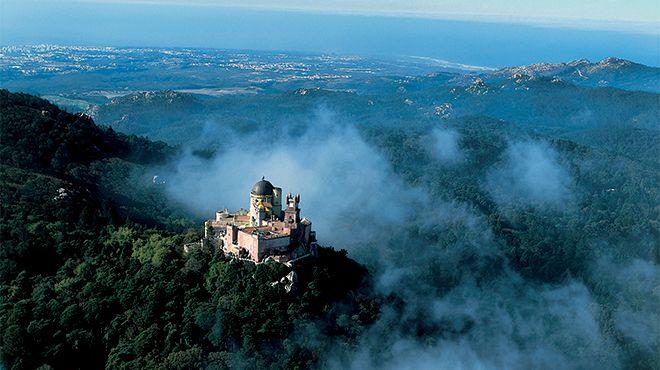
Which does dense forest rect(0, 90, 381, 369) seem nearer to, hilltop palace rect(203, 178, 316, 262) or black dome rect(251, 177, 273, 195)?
hilltop palace rect(203, 178, 316, 262)

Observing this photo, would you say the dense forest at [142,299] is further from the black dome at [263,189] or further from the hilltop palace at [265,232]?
the black dome at [263,189]

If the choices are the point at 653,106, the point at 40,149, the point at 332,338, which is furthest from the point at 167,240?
the point at 653,106

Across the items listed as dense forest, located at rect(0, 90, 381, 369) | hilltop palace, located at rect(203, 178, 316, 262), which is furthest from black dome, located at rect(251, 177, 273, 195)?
dense forest, located at rect(0, 90, 381, 369)

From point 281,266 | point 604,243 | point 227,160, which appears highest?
point 281,266

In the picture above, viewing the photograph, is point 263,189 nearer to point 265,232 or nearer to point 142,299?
point 265,232

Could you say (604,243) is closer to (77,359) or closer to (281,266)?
(281,266)

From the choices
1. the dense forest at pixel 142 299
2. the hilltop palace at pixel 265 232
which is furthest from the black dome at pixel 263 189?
the dense forest at pixel 142 299
